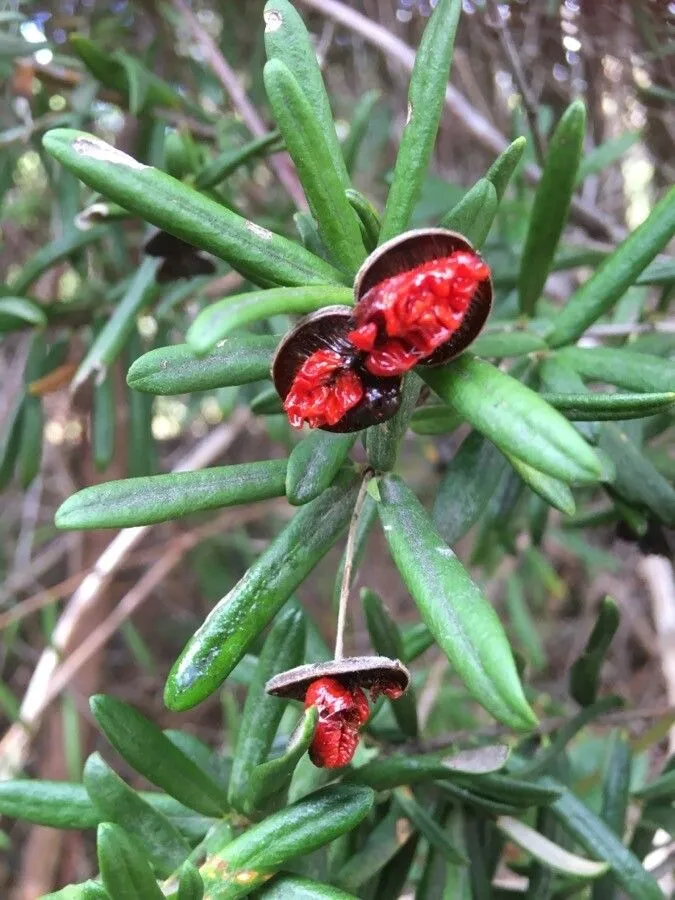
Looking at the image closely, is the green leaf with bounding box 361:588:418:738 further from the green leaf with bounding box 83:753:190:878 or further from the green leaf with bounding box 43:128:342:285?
the green leaf with bounding box 43:128:342:285

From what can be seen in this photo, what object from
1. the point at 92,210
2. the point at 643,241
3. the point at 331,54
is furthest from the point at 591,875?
the point at 331,54

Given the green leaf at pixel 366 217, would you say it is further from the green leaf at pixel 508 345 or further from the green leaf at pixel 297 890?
the green leaf at pixel 297 890

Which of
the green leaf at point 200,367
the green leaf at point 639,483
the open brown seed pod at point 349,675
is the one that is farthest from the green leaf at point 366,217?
the green leaf at point 639,483

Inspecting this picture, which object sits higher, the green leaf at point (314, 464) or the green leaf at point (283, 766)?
the green leaf at point (314, 464)

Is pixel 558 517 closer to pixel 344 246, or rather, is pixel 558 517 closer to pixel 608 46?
pixel 608 46

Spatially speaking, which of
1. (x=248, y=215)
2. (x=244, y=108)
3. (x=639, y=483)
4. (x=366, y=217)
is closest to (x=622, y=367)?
(x=639, y=483)

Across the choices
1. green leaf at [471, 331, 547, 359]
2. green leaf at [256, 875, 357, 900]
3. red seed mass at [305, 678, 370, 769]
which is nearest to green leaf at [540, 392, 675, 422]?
green leaf at [471, 331, 547, 359]

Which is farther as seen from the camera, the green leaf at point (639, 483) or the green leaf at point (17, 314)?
the green leaf at point (17, 314)

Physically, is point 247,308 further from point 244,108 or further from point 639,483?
point 244,108
